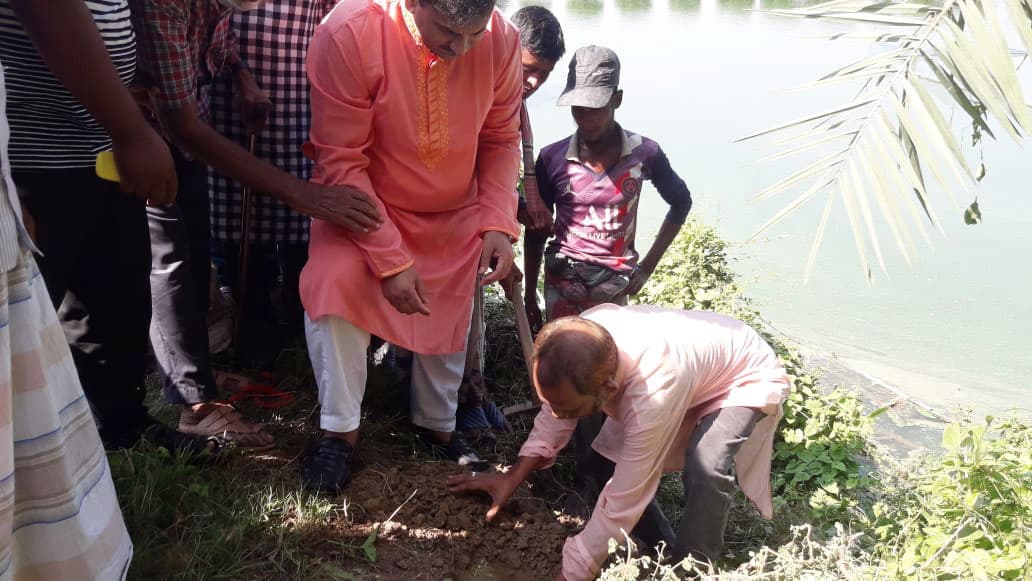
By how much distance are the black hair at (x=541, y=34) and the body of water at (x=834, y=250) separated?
2.98ft

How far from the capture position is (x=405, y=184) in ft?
9.51

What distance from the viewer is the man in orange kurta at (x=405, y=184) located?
8.86 feet

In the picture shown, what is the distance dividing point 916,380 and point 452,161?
11.9ft

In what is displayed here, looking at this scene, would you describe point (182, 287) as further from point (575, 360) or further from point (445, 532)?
point (575, 360)

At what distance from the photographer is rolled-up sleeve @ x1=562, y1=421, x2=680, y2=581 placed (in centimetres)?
240

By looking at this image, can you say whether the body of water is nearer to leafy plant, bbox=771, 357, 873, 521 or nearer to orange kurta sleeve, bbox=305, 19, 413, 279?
leafy plant, bbox=771, 357, 873, 521

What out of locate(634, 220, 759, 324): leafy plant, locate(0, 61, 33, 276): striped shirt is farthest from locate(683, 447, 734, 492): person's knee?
locate(0, 61, 33, 276): striped shirt

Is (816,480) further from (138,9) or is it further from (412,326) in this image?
(138,9)

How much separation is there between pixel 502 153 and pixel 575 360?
1.06 meters

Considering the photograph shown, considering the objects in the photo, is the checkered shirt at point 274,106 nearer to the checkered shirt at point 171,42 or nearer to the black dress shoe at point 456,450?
the checkered shirt at point 171,42

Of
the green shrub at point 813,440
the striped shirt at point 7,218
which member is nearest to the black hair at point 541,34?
the green shrub at point 813,440

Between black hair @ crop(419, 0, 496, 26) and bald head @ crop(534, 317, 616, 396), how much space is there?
93 centimetres

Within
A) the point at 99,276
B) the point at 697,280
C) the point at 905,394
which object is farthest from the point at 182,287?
the point at 905,394

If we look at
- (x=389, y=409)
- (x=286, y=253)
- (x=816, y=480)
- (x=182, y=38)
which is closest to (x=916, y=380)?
(x=816, y=480)
